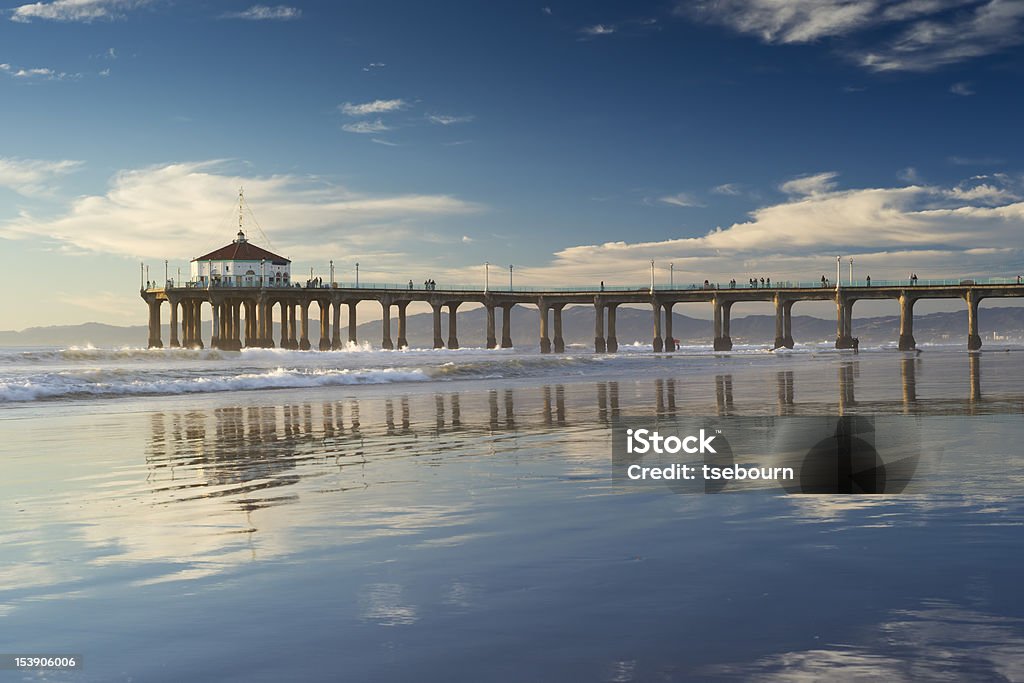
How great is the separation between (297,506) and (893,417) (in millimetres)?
12812

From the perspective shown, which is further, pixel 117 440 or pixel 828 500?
pixel 117 440

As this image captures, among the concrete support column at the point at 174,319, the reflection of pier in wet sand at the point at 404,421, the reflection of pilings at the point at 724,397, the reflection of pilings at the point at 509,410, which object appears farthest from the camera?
the concrete support column at the point at 174,319

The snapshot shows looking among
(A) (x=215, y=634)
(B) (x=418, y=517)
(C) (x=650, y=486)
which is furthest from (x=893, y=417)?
(A) (x=215, y=634)

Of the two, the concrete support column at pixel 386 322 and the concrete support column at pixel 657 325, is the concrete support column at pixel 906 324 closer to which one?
the concrete support column at pixel 657 325

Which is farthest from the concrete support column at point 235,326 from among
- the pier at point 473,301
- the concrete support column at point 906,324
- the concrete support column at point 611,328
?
the concrete support column at point 906,324

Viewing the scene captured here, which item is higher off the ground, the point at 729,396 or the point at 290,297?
the point at 290,297

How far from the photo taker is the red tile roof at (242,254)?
13162 centimetres

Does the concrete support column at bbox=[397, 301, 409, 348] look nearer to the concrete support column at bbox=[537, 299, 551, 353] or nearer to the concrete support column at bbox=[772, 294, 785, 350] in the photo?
the concrete support column at bbox=[537, 299, 551, 353]

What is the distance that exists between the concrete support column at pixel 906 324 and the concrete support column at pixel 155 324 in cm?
11094

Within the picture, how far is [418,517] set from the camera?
8.07 metres

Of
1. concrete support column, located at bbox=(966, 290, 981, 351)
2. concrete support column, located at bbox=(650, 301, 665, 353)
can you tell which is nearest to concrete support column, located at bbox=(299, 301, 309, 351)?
concrete support column, located at bbox=(650, 301, 665, 353)

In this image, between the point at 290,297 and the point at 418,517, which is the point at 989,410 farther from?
the point at 290,297

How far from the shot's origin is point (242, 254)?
132625 mm

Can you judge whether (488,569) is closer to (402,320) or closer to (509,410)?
(509,410)
